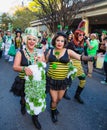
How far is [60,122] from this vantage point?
15.8ft

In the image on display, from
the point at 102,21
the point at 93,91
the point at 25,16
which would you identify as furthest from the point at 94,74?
the point at 25,16

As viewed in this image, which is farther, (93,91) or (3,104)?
(93,91)

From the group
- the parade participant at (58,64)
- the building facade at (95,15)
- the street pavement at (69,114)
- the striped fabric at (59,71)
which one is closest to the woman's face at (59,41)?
the parade participant at (58,64)

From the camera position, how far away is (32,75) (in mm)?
4023

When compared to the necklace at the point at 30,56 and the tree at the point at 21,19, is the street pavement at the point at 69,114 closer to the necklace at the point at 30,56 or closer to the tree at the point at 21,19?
the necklace at the point at 30,56

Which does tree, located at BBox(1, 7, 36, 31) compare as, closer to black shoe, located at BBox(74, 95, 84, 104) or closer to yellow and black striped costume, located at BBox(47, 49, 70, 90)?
black shoe, located at BBox(74, 95, 84, 104)

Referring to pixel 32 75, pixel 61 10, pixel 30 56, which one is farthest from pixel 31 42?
pixel 61 10

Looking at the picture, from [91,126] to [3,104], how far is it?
7.42ft

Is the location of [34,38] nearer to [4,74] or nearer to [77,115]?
[77,115]

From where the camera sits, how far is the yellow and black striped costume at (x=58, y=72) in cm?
449

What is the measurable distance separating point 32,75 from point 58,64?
657mm

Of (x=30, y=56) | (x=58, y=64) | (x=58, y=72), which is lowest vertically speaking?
(x=58, y=72)

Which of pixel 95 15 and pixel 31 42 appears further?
pixel 95 15

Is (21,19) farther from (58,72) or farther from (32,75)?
(32,75)
